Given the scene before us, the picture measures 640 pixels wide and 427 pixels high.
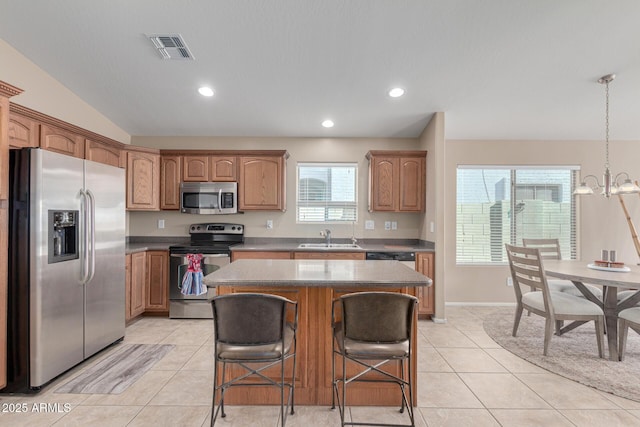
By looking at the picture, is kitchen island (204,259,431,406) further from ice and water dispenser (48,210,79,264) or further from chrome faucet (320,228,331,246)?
chrome faucet (320,228,331,246)

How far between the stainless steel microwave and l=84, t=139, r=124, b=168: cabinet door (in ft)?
2.64

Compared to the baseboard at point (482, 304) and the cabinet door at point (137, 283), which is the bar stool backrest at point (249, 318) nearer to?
the cabinet door at point (137, 283)

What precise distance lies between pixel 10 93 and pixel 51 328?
1.71 metres

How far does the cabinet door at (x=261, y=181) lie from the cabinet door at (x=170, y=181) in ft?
2.81

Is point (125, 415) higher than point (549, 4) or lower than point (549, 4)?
lower

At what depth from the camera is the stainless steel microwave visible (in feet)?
13.9

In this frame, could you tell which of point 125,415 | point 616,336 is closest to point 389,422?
point 125,415

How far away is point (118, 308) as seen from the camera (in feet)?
10.1

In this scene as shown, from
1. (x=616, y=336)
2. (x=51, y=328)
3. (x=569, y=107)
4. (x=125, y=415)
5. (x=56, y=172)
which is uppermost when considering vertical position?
(x=569, y=107)

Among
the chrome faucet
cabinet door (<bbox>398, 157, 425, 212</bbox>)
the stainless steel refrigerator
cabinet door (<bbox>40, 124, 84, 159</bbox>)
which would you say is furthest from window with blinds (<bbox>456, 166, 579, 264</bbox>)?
cabinet door (<bbox>40, 124, 84, 159</bbox>)

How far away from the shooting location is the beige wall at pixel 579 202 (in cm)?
446

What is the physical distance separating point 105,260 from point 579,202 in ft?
19.8

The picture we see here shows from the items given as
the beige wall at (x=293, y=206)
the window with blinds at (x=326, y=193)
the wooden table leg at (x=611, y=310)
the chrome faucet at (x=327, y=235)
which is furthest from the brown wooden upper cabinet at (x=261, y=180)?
the wooden table leg at (x=611, y=310)

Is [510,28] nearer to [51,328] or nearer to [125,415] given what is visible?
[125,415]
